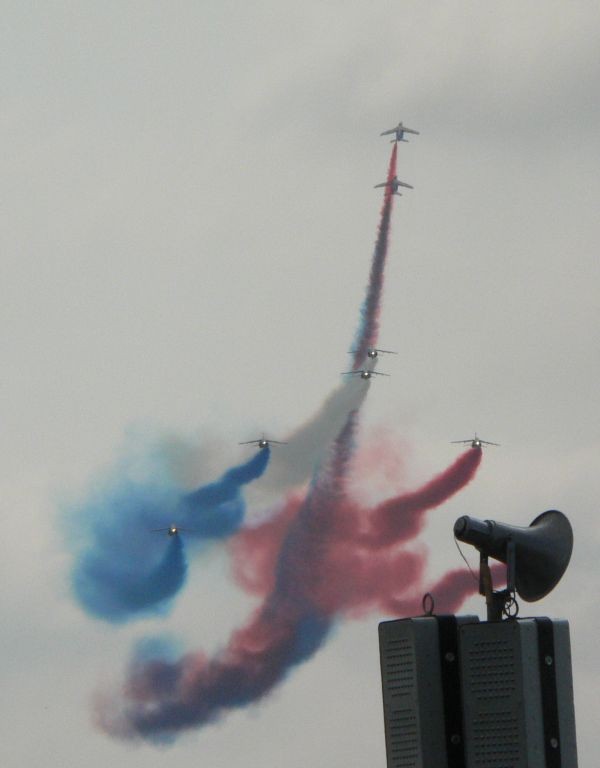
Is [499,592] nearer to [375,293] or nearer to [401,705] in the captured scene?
[401,705]

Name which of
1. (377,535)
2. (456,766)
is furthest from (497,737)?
(377,535)

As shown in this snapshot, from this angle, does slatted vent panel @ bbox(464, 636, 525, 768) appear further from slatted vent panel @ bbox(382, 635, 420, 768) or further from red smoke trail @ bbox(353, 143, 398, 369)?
red smoke trail @ bbox(353, 143, 398, 369)

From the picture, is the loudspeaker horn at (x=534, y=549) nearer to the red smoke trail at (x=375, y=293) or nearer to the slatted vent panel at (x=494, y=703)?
the slatted vent panel at (x=494, y=703)

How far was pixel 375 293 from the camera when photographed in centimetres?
11419

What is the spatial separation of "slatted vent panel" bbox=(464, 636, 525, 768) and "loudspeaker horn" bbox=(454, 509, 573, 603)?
2.61ft

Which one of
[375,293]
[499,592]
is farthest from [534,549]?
[375,293]

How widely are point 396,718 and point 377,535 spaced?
98175 mm

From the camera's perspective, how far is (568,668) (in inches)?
552

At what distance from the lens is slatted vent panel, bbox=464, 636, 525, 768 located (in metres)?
13.5

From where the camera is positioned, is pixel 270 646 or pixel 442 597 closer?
pixel 442 597

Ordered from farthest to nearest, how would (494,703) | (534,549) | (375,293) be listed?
(375,293)
(534,549)
(494,703)

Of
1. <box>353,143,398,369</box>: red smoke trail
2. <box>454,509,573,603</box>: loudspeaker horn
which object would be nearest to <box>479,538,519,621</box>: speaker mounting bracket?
<box>454,509,573,603</box>: loudspeaker horn

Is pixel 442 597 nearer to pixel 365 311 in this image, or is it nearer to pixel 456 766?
pixel 365 311

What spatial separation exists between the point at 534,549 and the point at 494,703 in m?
1.55
